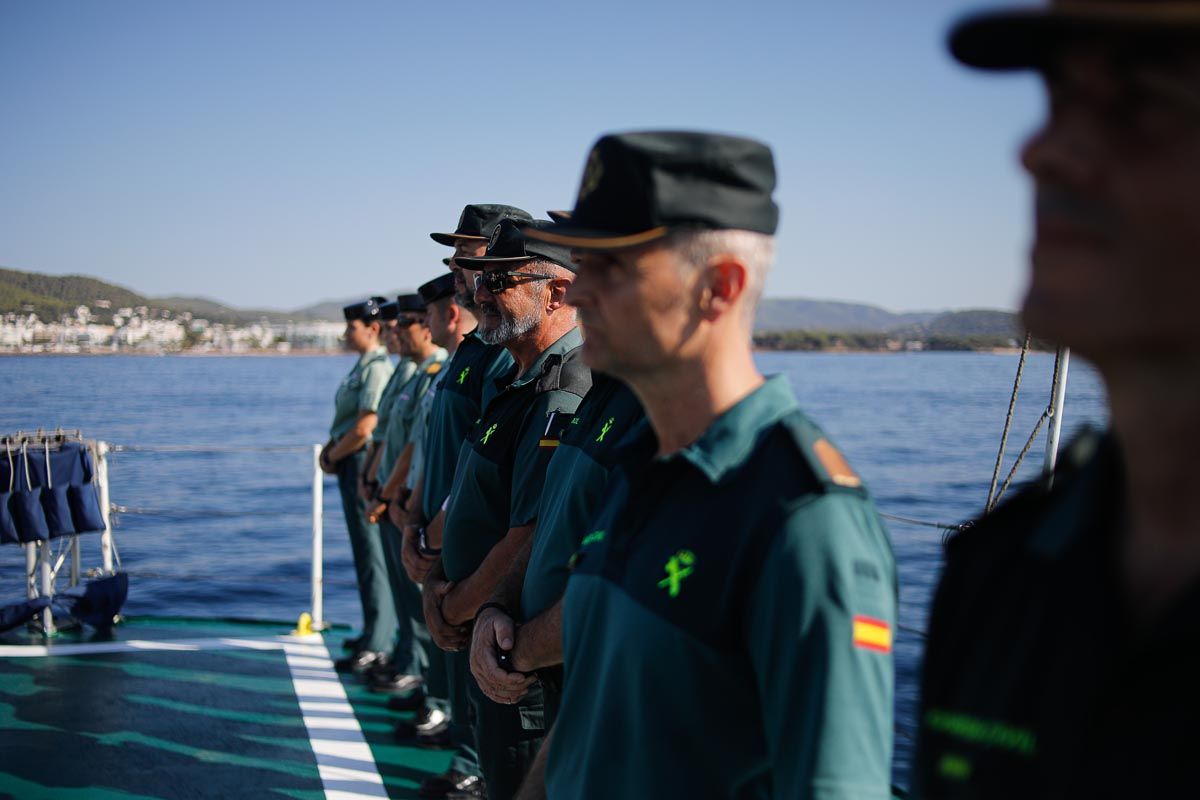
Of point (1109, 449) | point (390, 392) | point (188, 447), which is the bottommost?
point (188, 447)

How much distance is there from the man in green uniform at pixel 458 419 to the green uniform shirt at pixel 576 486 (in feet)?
3.79

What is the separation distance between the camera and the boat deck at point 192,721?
4102 millimetres

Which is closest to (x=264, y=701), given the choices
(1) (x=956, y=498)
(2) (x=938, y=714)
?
(2) (x=938, y=714)

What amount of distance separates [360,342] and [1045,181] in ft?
20.4

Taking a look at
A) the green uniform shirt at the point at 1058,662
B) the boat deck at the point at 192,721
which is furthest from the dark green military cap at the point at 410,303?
the green uniform shirt at the point at 1058,662

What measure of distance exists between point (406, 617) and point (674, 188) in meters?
4.34

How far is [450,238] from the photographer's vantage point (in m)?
3.87

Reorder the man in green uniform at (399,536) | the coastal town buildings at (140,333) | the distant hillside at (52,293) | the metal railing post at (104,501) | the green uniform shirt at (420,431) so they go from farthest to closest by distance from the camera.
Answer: the coastal town buildings at (140,333) < the distant hillside at (52,293) < the metal railing post at (104,501) < the man in green uniform at (399,536) < the green uniform shirt at (420,431)

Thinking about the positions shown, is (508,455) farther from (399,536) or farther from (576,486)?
(399,536)

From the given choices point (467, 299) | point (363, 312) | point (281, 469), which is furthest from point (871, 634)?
point (281, 469)

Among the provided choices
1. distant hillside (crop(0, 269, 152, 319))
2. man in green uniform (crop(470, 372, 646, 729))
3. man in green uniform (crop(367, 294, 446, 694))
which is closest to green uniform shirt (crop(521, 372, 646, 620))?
man in green uniform (crop(470, 372, 646, 729))

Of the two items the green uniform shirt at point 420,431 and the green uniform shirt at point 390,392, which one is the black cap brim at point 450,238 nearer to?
the green uniform shirt at point 420,431

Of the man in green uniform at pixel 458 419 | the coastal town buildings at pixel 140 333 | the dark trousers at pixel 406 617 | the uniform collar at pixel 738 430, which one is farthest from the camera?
the coastal town buildings at pixel 140 333

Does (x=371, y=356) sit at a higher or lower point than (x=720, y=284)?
lower
